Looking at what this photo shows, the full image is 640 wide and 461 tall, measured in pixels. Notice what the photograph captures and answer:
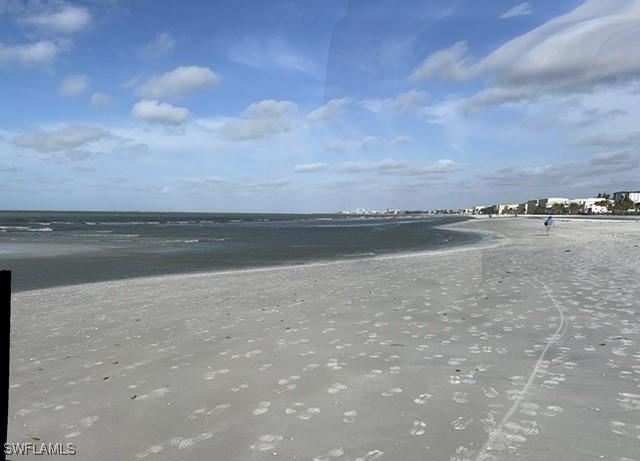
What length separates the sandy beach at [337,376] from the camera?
4.38 m

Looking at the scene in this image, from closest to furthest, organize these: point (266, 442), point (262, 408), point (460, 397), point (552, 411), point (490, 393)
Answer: point (266, 442) → point (552, 411) → point (262, 408) → point (460, 397) → point (490, 393)

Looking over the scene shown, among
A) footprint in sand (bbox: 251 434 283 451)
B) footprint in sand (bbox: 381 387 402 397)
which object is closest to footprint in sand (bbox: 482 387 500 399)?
footprint in sand (bbox: 381 387 402 397)

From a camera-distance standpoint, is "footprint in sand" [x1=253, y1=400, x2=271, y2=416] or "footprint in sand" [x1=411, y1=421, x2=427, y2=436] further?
"footprint in sand" [x1=253, y1=400, x2=271, y2=416]

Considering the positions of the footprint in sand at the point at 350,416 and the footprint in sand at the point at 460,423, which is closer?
the footprint in sand at the point at 460,423

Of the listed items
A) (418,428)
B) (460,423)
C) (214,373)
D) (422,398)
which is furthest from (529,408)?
(214,373)

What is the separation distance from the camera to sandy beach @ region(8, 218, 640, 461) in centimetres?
438

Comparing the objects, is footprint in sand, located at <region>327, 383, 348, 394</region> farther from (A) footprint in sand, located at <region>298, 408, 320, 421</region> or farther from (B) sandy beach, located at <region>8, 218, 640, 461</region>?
(A) footprint in sand, located at <region>298, 408, 320, 421</region>

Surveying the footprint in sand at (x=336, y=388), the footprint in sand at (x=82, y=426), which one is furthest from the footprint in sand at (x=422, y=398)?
the footprint in sand at (x=82, y=426)

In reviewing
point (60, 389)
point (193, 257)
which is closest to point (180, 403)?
point (60, 389)

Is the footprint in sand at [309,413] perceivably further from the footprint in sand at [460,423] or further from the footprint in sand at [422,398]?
the footprint in sand at [460,423]

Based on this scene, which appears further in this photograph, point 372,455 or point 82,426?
point 82,426

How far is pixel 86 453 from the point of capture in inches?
171

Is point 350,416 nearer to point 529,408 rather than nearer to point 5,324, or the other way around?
point 529,408

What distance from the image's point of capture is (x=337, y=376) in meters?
6.21
